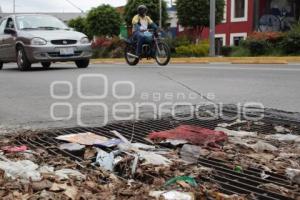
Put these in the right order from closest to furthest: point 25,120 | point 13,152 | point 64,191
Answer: point 64,191, point 13,152, point 25,120

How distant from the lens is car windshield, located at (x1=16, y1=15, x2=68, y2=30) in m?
13.9

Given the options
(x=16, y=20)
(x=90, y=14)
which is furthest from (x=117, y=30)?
(x=16, y=20)

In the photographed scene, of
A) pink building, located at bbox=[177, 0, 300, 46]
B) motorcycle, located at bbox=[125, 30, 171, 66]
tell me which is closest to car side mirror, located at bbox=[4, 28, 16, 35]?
motorcycle, located at bbox=[125, 30, 171, 66]

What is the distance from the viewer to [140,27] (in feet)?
45.9

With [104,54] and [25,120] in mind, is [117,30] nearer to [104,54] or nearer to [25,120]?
[104,54]

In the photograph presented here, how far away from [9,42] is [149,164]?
1159cm

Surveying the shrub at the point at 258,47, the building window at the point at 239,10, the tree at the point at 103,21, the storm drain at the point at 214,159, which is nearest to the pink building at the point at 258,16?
the building window at the point at 239,10

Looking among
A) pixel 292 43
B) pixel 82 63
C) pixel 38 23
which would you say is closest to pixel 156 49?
pixel 82 63

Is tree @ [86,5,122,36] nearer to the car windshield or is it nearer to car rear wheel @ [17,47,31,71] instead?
the car windshield

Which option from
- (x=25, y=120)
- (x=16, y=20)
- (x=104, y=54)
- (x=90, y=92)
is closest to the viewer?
(x=25, y=120)

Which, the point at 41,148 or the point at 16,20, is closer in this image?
the point at 41,148

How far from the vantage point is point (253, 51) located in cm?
2222

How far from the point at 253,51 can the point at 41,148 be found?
19.2 metres

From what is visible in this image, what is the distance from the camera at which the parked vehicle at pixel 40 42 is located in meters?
12.9
